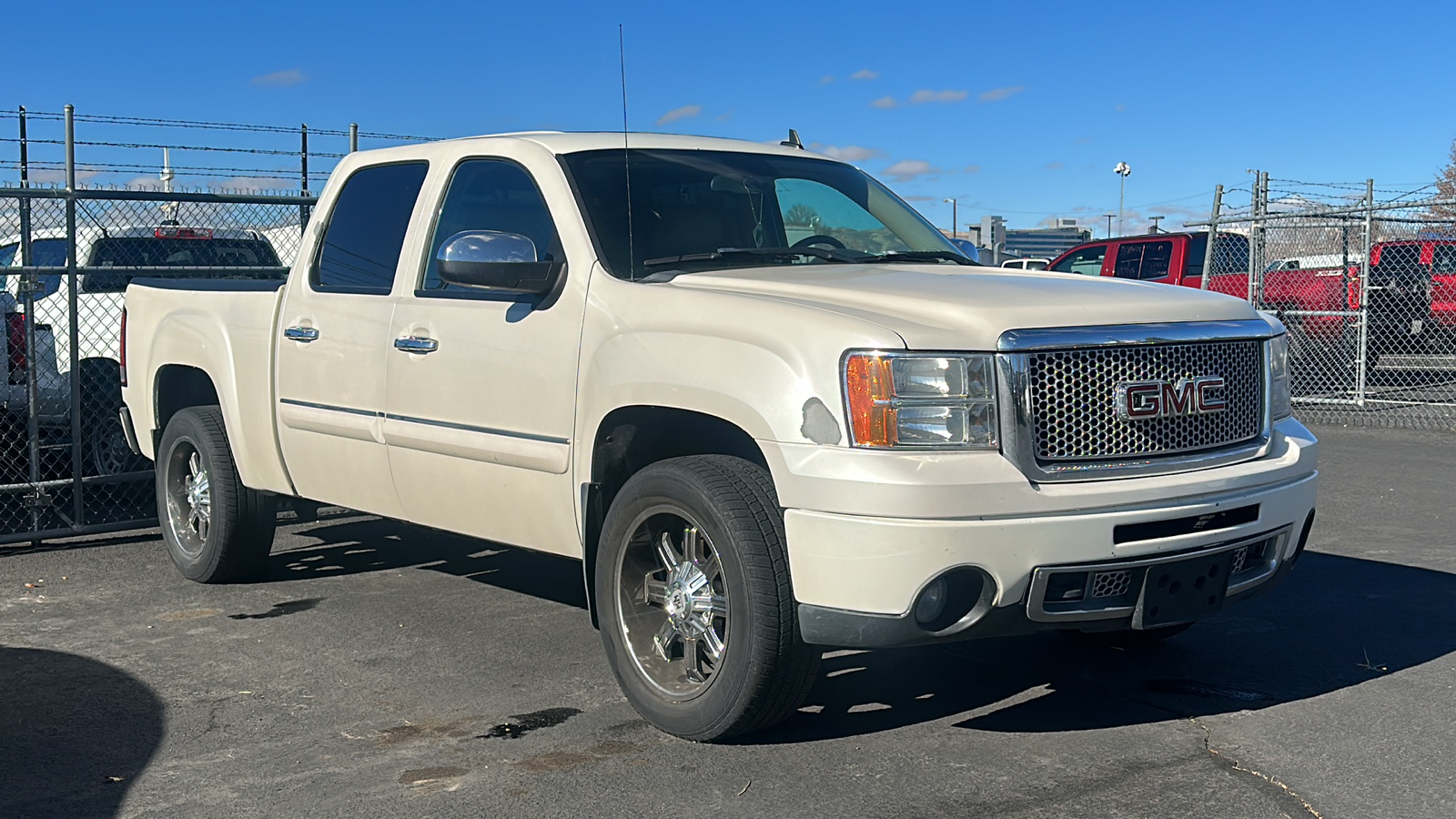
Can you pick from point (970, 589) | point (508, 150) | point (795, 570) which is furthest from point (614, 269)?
point (970, 589)

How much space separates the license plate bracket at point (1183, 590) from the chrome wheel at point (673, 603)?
1261 mm

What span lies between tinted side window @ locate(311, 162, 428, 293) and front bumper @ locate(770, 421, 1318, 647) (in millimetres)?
2576

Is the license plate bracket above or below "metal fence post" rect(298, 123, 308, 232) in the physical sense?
below

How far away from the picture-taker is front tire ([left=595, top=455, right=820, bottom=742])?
4.22m

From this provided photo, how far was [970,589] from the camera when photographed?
414 centimetres

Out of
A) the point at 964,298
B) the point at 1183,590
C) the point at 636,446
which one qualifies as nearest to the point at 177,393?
the point at 636,446

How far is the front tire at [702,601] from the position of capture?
422cm

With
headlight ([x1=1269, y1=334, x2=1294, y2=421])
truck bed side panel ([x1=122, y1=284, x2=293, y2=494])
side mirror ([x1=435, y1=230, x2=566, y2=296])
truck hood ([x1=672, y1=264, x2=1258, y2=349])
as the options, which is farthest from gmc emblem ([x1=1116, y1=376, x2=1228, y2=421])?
truck bed side panel ([x1=122, y1=284, x2=293, y2=494])

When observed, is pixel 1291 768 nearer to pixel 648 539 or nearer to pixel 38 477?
pixel 648 539

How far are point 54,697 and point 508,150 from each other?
258 cm

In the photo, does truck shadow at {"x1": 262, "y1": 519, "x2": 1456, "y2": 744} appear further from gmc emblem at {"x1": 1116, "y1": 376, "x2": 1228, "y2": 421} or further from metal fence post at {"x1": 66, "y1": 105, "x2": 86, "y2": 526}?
metal fence post at {"x1": 66, "y1": 105, "x2": 86, "y2": 526}

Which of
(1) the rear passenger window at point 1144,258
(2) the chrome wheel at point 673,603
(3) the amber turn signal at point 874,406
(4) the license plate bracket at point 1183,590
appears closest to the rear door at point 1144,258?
(1) the rear passenger window at point 1144,258

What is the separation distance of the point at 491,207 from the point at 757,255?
1.13 m

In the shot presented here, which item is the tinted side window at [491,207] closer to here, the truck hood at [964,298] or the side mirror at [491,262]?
the side mirror at [491,262]
